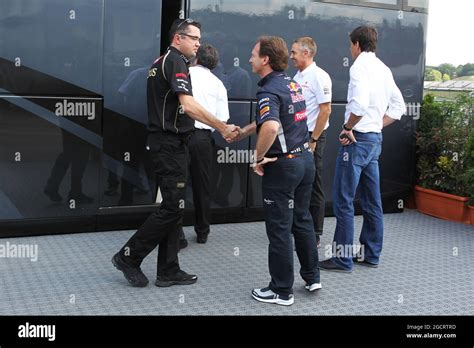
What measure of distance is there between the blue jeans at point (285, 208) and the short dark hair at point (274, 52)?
559mm

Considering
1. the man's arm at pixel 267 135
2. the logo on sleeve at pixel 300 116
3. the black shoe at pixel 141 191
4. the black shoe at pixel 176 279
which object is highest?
the logo on sleeve at pixel 300 116

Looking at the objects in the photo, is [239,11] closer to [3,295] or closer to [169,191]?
[169,191]

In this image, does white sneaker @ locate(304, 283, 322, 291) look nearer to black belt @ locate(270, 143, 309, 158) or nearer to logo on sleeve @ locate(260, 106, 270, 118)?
black belt @ locate(270, 143, 309, 158)

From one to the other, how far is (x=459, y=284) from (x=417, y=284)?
33cm

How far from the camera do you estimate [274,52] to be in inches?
147

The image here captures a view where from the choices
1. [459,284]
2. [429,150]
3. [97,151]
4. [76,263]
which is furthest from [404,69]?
[76,263]

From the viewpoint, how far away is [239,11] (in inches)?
223

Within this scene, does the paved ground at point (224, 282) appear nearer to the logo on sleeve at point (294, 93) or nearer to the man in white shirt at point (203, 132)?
the man in white shirt at point (203, 132)

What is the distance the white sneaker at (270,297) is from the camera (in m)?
3.92

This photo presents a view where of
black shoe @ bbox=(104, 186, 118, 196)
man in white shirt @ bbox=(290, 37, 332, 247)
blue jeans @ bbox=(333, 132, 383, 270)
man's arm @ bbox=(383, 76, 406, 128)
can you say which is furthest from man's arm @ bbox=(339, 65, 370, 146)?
black shoe @ bbox=(104, 186, 118, 196)

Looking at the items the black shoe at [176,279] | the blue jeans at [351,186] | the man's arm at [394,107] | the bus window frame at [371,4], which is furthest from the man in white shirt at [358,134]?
the bus window frame at [371,4]

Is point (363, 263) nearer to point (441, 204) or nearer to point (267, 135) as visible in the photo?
point (267, 135)

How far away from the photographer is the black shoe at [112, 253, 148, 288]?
409 cm

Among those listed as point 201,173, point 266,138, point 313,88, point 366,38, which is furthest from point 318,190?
point 266,138
